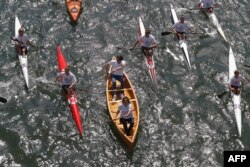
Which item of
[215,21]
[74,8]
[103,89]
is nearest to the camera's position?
[103,89]

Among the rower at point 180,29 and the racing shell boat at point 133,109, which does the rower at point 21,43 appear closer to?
the racing shell boat at point 133,109

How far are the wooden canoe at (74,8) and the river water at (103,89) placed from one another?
1.77 ft

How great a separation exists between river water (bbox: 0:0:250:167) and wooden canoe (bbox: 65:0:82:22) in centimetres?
54

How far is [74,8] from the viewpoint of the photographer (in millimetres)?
27312

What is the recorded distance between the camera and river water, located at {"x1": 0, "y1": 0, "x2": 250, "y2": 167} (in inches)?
768

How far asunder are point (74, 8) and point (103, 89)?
7264 millimetres

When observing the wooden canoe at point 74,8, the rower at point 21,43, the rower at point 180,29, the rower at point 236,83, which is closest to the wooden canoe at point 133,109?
the rower at point 236,83

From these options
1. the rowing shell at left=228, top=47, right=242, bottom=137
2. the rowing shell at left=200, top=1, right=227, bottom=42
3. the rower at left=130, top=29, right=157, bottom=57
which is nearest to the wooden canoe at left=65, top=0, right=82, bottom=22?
the rower at left=130, top=29, right=157, bottom=57

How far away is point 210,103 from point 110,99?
5.35 meters

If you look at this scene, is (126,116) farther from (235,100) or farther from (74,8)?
(74,8)

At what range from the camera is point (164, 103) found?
2206cm

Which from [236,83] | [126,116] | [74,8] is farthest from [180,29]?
[126,116]

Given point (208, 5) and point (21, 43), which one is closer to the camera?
point (21, 43)

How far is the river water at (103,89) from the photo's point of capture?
64.0ft
